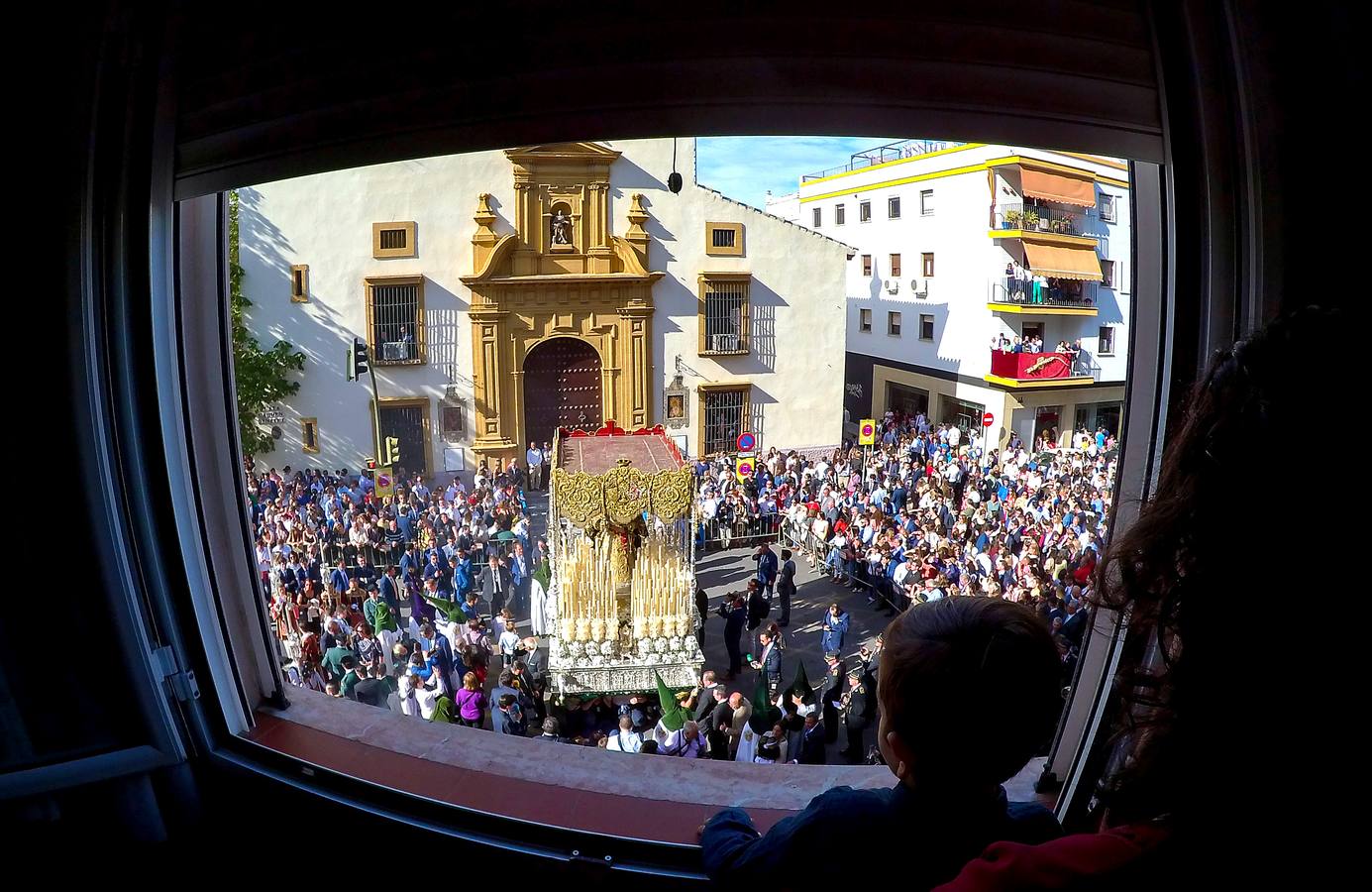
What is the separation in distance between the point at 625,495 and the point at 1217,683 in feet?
17.2

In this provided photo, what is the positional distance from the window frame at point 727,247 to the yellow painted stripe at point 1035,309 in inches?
151

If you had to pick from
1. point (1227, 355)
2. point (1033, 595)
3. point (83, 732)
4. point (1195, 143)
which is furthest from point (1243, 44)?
point (1033, 595)

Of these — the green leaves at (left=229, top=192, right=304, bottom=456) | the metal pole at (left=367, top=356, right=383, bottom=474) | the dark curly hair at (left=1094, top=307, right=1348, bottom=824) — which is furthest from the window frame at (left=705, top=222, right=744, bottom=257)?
the dark curly hair at (left=1094, top=307, right=1348, bottom=824)

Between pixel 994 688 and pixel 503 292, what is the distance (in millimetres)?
11320

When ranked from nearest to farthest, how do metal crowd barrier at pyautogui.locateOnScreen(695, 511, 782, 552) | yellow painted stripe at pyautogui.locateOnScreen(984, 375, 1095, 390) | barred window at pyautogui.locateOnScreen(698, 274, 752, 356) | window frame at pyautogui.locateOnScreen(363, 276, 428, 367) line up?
metal crowd barrier at pyautogui.locateOnScreen(695, 511, 782, 552) → window frame at pyautogui.locateOnScreen(363, 276, 428, 367) → barred window at pyautogui.locateOnScreen(698, 274, 752, 356) → yellow painted stripe at pyautogui.locateOnScreen(984, 375, 1095, 390)

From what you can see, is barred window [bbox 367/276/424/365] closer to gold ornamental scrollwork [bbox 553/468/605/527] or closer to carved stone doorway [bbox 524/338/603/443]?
carved stone doorway [bbox 524/338/603/443]

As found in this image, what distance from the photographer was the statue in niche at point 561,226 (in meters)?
11.2

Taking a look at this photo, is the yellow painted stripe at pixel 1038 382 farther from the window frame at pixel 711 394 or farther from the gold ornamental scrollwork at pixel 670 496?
the gold ornamental scrollwork at pixel 670 496

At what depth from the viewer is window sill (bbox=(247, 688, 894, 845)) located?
1146mm

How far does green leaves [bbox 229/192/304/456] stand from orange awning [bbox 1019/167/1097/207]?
32.2ft

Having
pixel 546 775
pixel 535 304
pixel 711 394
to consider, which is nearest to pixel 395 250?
pixel 535 304

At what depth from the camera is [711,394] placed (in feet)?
40.3

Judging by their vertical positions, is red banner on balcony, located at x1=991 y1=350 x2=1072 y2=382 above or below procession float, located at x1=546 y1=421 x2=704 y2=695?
above

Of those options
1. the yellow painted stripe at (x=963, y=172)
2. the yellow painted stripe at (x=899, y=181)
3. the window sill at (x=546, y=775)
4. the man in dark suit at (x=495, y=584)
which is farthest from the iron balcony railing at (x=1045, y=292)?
the window sill at (x=546, y=775)
